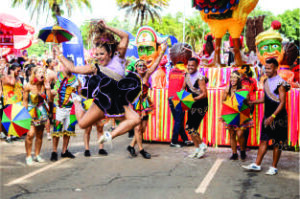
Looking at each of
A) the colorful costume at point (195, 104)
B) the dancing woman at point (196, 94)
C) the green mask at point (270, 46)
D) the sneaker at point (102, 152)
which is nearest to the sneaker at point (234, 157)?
the dancing woman at point (196, 94)

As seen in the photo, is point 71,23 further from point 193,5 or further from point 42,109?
point 193,5

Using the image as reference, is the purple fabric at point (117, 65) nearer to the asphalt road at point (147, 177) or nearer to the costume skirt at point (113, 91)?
the costume skirt at point (113, 91)

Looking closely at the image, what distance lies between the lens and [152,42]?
7.28 metres

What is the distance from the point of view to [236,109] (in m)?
5.69

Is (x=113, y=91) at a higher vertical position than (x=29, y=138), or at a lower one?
higher

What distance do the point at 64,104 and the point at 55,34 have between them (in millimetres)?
2881

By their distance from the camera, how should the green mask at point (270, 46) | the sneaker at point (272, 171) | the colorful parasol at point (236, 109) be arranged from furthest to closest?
the green mask at point (270, 46) → the colorful parasol at point (236, 109) → the sneaker at point (272, 171)

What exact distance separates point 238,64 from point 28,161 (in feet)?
14.8

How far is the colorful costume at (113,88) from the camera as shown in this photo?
281cm

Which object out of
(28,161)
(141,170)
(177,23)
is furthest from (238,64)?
(177,23)

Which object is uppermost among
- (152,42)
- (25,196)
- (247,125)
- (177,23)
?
(177,23)

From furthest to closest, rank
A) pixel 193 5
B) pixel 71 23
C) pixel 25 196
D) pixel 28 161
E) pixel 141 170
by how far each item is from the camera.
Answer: pixel 193 5
pixel 28 161
pixel 141 170
pixel 25 196
pixel 71 23

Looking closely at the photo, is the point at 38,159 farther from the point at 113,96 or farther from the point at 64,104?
the point at 113,96

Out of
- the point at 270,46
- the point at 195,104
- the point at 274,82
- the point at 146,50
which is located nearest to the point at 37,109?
the point at 195,104
